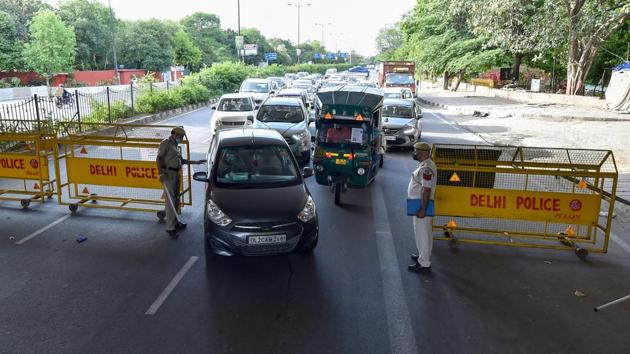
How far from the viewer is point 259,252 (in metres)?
6.15

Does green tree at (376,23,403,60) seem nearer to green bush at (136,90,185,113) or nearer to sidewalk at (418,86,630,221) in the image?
sidewalk at (418,86,630,221)

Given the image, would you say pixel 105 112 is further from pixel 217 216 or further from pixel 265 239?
pixel 265 239

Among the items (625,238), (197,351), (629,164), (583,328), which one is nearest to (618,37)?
(629,164)

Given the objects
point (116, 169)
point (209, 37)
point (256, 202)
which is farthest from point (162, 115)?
point (209, 37)

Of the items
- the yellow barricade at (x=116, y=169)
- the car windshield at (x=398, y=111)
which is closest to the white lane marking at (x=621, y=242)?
the yellow barricade at (x=116, y=169)

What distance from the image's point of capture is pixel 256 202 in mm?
6500

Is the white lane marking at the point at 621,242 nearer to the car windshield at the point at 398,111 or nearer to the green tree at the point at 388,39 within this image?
the car windshield at the point at 398,111

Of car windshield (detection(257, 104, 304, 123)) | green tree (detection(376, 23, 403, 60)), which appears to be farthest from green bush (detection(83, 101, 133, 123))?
green tree (detection(376, 23, 403, 60))

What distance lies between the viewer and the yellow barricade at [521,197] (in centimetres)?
732

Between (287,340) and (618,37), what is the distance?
43803 millimetres

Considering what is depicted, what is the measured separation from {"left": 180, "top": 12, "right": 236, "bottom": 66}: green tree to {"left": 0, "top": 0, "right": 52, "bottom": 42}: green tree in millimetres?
26596

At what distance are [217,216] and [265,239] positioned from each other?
73cm

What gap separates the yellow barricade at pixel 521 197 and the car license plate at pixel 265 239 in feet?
8.83

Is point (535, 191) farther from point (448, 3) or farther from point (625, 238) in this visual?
point (448, 3)
